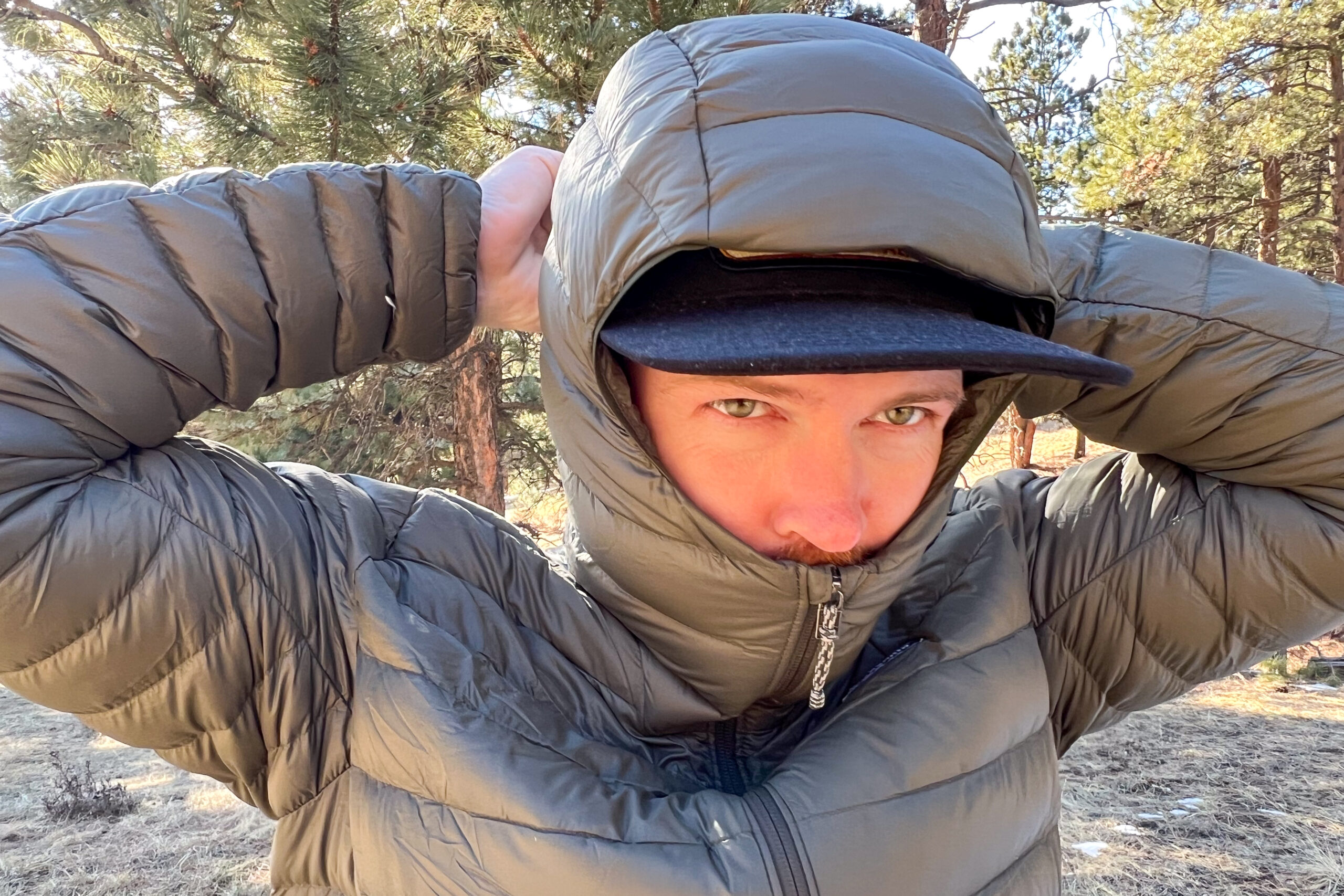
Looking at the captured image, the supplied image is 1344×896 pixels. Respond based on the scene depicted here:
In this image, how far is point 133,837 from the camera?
3.87 meters

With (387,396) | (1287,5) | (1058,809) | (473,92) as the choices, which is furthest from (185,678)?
(1287,5)

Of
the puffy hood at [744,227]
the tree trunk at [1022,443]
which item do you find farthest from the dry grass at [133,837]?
the tree trunk at [1022,443]

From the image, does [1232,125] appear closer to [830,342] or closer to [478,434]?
[478,434]

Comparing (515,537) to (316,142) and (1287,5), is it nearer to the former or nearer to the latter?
(316,142)

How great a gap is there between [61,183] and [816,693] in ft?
12.9

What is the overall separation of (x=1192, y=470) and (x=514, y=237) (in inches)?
45.4

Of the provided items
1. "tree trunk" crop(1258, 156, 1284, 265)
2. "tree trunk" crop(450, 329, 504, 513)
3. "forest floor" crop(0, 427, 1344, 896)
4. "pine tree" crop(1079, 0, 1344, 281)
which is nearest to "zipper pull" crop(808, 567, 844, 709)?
"forest floor" crop(0, 427, 1344, 896)

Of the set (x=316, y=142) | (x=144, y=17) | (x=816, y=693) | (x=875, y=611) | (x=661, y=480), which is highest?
(x=144, y=17)

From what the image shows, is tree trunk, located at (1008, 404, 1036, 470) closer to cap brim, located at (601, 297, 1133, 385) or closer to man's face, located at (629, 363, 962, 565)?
man's face, located at (629, 363, 962, 565)

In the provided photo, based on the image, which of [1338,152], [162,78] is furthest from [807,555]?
[1338,152]

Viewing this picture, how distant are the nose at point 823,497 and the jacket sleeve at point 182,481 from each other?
56 centimetres

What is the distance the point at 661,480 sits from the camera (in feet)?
3.58

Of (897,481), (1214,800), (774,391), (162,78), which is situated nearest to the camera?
(774,391)

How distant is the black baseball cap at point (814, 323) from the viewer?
891 millimetres
